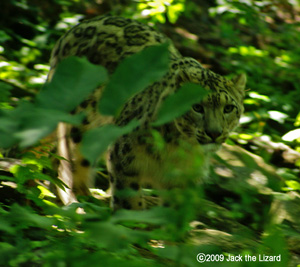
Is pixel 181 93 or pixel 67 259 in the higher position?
pixel 181 93

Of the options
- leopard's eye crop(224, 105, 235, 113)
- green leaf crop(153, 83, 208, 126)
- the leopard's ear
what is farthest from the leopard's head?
green leaf crop(153, 83, 208, 126)

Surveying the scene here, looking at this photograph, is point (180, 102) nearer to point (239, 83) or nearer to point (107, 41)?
point (239, 83)

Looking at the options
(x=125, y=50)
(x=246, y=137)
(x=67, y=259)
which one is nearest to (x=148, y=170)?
(x=125, y=50)

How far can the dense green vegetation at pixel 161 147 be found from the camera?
39.6 inches

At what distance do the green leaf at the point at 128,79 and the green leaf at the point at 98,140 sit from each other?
0.06 meters

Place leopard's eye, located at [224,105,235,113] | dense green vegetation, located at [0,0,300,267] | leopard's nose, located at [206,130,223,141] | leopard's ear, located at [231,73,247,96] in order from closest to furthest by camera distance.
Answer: dense green vegetation, located at [0,0,300,267], leopard's nose, located at [206,130,223,141], leopard's eye, located at [224,105,235,113], leopard's ear, located at [231,73,247,96]

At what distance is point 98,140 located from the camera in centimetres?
92

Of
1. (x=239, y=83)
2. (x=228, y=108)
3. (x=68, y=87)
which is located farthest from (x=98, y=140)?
(x=239, y=83)

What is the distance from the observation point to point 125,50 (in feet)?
15.0

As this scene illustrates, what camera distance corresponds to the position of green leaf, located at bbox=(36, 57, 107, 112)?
990mm

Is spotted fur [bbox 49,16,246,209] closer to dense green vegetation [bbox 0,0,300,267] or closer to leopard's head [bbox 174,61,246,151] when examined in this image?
leopard's head [bbox 174,61,246,151]

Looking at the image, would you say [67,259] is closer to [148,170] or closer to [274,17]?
[148,170]

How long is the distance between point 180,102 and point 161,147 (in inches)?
10.4

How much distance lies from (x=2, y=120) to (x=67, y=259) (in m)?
0.42
